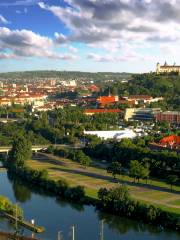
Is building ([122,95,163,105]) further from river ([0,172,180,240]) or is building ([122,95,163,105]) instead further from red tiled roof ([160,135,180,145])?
river ([0,172,180,240])

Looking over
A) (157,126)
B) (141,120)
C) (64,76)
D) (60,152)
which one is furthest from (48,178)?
(64,76)

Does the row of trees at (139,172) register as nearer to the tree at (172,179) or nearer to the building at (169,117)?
the tree at (172,179)

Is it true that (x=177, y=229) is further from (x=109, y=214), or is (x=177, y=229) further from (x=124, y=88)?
(x=124, y=88)

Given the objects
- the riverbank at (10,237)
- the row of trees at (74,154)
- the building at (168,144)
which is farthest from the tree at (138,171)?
the riverbank at (10,237)

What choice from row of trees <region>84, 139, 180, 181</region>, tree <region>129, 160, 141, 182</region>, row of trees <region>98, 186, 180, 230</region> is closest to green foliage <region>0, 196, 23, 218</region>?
row of trees <region>98, 186, 180, 230</region>

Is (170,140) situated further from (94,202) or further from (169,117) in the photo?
(169,117)
